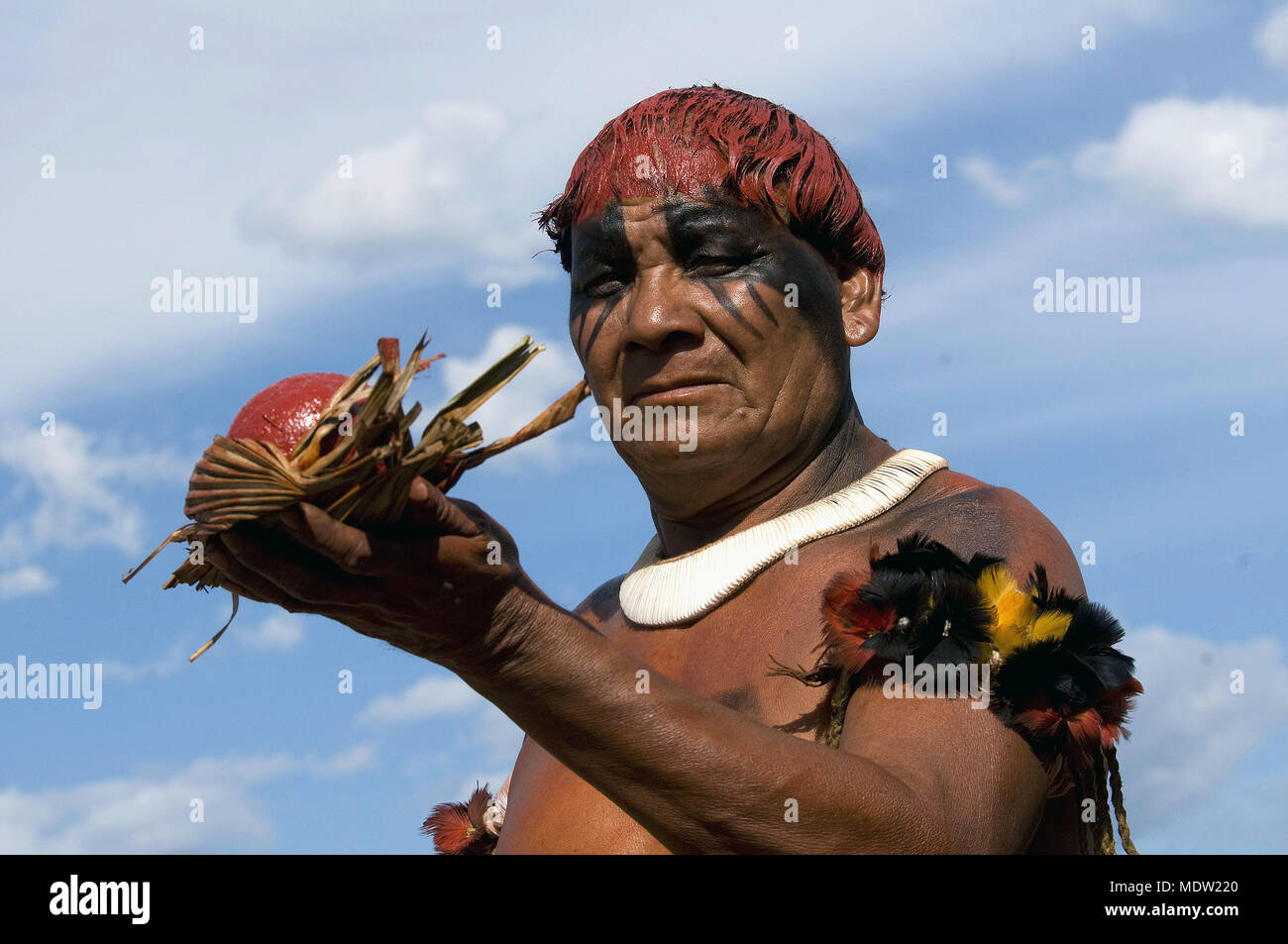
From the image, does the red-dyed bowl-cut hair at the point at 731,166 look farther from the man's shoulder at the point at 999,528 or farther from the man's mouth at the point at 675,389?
the man's shoulder at the point at 999,528

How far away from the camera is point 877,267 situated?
176 inches

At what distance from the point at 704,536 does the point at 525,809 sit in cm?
90

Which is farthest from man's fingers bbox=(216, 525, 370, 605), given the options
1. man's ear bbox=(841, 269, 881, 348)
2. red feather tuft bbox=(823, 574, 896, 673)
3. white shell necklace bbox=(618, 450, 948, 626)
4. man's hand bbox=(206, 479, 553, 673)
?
man's ear bbox=(841, 269, 881, 348)

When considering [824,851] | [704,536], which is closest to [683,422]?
[704,536]

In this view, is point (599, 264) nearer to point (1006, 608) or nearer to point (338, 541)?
point (1006, 608)

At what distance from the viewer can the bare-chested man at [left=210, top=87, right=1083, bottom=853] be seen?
2830 millimetres

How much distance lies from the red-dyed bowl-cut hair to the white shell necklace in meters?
0.65

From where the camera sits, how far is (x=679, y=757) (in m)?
2.84

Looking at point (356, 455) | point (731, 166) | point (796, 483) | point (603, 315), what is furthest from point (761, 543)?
point (356, 455)

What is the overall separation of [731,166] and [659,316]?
457 mm

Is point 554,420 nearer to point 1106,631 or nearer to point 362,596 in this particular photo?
point 362,596

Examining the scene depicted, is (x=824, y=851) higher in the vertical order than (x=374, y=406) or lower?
lower

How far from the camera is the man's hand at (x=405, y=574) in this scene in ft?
8.39

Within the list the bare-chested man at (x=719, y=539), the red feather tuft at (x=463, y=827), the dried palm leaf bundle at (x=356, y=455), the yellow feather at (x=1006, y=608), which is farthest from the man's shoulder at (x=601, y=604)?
the dried palm leaf bundle at (x=356, y=455)
